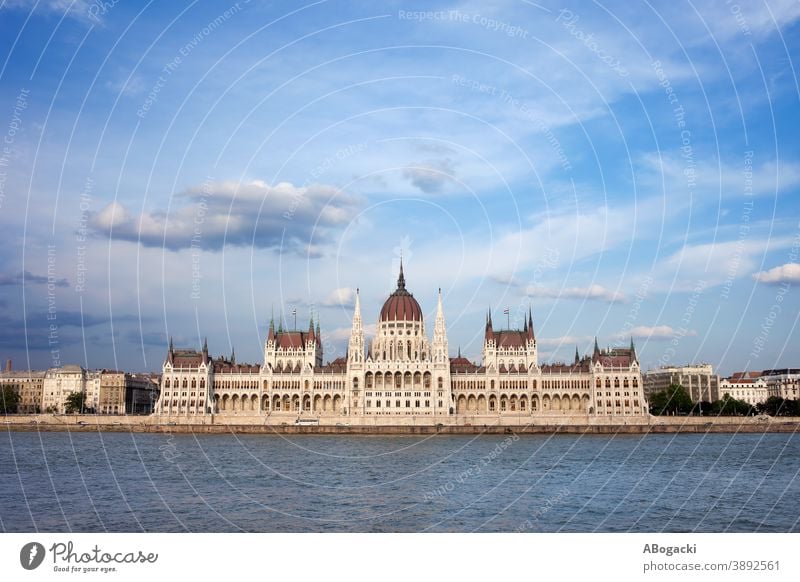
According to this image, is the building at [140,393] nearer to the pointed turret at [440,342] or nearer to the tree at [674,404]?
the pointed turret at [440,342]

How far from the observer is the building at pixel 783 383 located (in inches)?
5610

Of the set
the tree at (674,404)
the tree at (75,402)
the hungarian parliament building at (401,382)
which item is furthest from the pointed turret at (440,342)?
→ the tree at (75,402)

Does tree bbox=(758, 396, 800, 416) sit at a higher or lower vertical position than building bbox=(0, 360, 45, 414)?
lower

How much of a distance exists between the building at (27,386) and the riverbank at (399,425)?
1618 inches

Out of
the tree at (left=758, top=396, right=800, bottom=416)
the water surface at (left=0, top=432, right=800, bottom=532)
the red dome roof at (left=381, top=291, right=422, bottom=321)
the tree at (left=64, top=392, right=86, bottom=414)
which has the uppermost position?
the red dome roof at (left=381, top=291, right=422, bottom=321)

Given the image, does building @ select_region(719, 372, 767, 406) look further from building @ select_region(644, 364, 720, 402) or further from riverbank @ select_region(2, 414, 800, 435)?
riverbank @ select_region(2, 414, 800, 435)

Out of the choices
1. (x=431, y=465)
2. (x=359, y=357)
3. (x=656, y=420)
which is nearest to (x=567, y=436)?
(x=656, y=420)

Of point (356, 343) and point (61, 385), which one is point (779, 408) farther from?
point (61, 385)

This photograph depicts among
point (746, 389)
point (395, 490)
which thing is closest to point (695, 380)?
point (746, 389)

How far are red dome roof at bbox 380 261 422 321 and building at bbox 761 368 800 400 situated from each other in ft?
226

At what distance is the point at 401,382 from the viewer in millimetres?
113062

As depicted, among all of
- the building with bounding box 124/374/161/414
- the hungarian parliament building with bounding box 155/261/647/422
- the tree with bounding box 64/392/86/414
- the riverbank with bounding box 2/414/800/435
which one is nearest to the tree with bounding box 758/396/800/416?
the riverbank with bounding box 2/414/800/435

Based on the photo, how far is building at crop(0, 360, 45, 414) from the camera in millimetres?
140000
